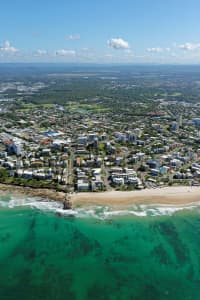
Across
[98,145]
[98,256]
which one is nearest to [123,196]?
[98,256]

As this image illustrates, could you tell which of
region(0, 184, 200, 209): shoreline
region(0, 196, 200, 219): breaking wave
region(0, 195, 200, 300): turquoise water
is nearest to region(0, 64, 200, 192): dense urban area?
region(0, 184, 200, 209): shoreline

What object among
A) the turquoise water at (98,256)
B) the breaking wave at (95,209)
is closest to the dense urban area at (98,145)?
the breaking wave at (95,209)

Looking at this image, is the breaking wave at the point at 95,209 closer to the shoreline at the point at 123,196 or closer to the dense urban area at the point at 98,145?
the shoreline at the point at 123,196

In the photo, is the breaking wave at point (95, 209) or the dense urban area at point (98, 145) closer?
the breaking wave at point (95, 209)

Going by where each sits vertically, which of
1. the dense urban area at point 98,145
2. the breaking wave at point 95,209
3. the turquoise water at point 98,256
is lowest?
the turquoise water at point 98,256

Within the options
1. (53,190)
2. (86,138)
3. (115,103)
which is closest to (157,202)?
(53,190)

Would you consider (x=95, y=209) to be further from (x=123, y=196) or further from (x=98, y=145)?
(x=98, y=145)

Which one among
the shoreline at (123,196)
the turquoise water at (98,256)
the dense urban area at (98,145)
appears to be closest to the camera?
the turquoise water at (98,256)
